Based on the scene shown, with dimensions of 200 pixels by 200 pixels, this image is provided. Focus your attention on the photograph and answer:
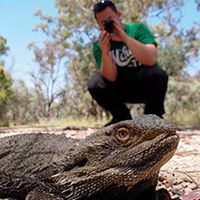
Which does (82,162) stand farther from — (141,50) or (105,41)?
(105,41)

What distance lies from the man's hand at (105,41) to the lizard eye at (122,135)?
110 inches

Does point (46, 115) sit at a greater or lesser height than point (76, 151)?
lesser

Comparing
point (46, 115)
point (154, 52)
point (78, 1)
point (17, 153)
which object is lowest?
point (46, 115)

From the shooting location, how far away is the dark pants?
429 centimetres

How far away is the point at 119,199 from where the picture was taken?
1.48 metres

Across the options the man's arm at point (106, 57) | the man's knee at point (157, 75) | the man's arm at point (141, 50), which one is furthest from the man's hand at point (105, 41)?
the man's knee at point (157, 75)

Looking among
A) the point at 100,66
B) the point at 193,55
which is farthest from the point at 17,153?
the point at 193,55

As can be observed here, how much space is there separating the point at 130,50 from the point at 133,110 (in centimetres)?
1342

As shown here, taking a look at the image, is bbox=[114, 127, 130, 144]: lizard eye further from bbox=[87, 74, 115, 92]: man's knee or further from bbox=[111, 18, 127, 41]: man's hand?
bbox=[87, 74, 115, 92]: man's knee

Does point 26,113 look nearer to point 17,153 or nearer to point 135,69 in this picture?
point 135,69

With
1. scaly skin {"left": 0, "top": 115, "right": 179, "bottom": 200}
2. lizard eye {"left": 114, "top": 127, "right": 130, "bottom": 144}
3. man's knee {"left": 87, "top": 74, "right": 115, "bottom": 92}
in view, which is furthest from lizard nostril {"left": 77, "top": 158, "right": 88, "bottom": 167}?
man's knee {"left": 87, "top": 74, "right": 115, "bottom": 92}

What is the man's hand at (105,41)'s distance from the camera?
165 inches

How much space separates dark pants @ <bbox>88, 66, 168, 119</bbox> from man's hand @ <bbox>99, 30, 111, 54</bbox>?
0.26 meters

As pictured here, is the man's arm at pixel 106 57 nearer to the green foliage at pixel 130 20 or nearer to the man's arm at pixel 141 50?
the man's arm at pixel 141 50
